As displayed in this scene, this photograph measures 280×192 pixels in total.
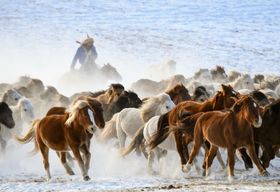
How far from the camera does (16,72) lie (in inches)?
1481

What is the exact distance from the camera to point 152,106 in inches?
634

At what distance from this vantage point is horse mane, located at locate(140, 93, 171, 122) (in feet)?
52.1

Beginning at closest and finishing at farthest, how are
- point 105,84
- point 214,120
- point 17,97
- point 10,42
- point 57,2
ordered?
point 214,120
point 17,97
point 105,84
point 10,42
point 57,2

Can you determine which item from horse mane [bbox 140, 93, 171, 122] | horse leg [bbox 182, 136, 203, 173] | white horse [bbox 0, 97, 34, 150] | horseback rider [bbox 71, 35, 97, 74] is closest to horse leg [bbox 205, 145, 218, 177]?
horse leg [bbox 182, 136, 203, 173]

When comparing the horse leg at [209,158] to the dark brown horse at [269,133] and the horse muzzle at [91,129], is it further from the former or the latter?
the horse muzzle at [91,129]

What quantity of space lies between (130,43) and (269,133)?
36.7 metres

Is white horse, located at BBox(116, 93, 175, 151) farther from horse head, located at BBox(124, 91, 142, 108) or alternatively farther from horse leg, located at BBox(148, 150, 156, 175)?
horse head, located at BBox(124, 91, 142, 108)

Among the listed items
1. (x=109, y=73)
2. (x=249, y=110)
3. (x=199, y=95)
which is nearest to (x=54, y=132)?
(x=249, y=110)

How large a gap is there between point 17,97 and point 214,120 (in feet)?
25.8

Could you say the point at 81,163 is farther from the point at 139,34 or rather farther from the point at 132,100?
the point at 139,34

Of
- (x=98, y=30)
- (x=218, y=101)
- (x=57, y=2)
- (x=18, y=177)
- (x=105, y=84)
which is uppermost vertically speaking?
(x=57, y=2)

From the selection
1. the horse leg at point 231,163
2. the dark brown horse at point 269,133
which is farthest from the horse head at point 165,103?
the horse leg at point 231,163

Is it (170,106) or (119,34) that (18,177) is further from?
(119,34)

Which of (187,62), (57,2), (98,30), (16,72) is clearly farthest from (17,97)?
(57,2)
